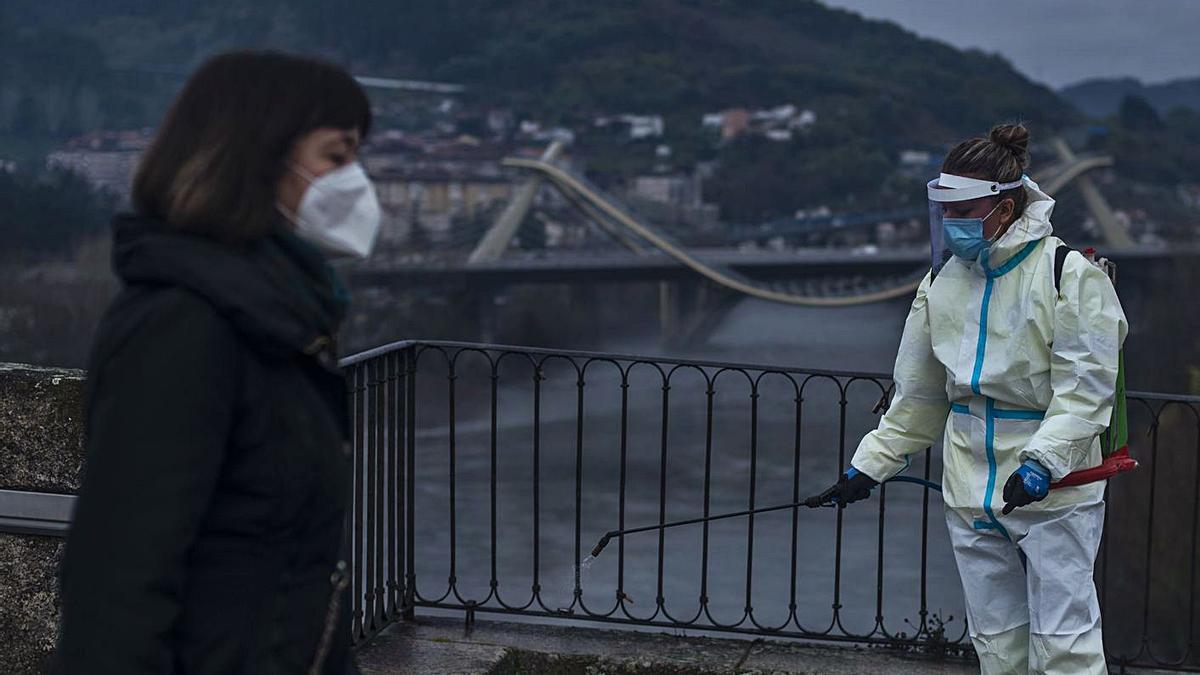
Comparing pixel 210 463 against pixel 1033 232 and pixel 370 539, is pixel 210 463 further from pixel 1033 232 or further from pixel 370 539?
pixel 370 539

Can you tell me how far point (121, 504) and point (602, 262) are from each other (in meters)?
55.0

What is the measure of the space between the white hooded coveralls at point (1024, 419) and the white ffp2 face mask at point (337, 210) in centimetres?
150

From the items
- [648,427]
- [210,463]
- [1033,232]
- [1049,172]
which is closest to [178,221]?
[210,463]

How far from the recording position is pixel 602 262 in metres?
56.4

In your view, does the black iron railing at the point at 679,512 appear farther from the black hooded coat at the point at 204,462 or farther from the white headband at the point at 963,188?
the black hooded coat at the point at 204,462

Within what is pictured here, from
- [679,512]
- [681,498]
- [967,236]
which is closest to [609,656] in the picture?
[967,236]

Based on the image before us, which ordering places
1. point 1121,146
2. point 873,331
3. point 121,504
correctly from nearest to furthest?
point 121,504
point 873,331
point 1121,146

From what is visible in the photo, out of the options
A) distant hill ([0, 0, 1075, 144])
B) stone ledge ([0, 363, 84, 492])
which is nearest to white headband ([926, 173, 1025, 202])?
stone ledge ([0, 363, 84, 492])

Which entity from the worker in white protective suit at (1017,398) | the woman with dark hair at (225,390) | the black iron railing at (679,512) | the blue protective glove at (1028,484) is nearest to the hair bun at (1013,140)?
the worker in white protective suit at (1017,398)

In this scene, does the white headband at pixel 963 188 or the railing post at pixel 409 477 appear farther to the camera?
the railing post at pixel 409 477

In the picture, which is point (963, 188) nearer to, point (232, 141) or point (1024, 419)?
point (1024, 419)

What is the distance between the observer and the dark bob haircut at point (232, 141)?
1.46 m

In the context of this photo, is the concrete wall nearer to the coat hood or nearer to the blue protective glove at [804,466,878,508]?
the blue protective glove at [804,466,878,508]

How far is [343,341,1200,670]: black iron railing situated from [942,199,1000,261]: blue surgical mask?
3.49 ft
